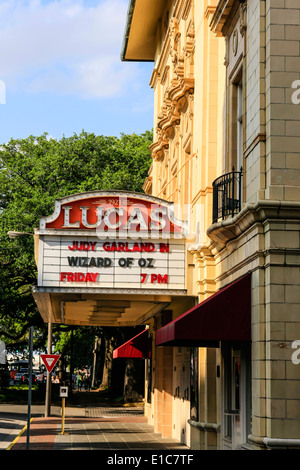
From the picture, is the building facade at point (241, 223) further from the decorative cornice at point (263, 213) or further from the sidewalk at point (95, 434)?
the sidewalk at point (95, 434)

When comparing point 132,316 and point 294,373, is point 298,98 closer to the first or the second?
point 294,373

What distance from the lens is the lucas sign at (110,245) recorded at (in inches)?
719

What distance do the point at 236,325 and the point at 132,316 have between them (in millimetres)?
14719

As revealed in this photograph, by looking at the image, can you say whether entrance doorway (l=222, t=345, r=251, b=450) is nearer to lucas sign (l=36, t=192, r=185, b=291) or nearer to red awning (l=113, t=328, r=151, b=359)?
lucas sign (l=36, t=192, r=185, b=291)

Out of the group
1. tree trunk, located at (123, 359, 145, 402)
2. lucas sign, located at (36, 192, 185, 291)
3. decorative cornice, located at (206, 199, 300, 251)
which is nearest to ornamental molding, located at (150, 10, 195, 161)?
lucas sign, located at (36, 192, 185, 291)

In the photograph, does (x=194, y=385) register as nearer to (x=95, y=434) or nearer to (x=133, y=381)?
(x=95, y=434)

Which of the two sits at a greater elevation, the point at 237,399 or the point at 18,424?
the point at 237,399

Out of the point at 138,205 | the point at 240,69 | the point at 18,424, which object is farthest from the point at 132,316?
the point at 240,69

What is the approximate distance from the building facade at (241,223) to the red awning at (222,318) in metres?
0.02

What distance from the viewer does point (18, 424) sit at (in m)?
29.5

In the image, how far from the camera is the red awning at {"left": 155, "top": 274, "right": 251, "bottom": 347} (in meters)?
12.3

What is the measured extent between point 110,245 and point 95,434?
9.67m

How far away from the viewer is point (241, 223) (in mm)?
12648

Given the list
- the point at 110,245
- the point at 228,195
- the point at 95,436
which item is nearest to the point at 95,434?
the point at 95,436
